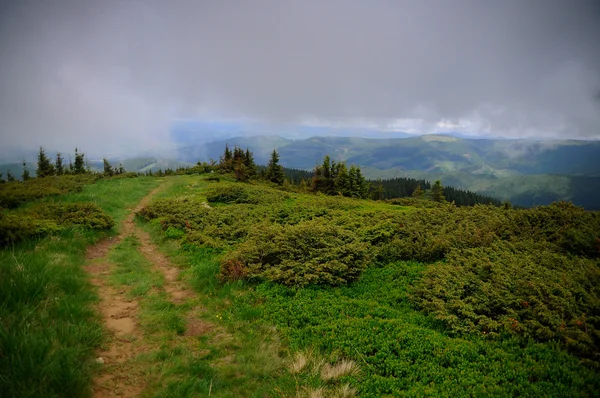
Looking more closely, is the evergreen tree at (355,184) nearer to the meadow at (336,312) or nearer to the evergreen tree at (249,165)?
the evergreen tree at (249,165)

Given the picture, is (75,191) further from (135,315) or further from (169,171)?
(169,171)

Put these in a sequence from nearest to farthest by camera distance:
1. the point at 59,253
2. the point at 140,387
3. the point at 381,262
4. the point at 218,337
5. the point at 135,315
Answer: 1. the point at 140,387
2. the point at 218,337
3. the point at 135,315
4. the point at 59,253
5. the point at 381,262

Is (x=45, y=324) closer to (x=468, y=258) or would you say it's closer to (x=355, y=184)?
(x=468, y=258)

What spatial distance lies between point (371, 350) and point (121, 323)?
661cm

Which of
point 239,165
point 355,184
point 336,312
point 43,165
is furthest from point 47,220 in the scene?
point 43,165

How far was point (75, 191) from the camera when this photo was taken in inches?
985

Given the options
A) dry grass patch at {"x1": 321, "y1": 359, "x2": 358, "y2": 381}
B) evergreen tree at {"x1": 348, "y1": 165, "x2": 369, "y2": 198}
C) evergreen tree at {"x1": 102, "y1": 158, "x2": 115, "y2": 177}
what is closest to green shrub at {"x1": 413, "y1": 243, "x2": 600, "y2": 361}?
dry grass patch at {"x1": 321, "y1": 359, "x2": 358, "y2": 381}

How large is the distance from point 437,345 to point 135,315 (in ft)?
26.8

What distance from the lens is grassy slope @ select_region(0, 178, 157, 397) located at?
495 centimetres

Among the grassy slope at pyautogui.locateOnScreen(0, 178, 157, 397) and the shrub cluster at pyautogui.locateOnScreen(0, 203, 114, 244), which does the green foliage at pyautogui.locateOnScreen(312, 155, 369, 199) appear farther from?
the grassy slope at pyautogui.locateOnScreen(0, 178, 157, 397)

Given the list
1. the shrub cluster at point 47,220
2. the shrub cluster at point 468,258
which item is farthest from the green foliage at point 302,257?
the shrub cluster at point 47,220

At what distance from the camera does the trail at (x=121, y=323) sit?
5.83 meters

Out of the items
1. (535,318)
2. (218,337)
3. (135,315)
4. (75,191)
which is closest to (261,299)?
(218,337)

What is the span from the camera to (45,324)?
6289mm
